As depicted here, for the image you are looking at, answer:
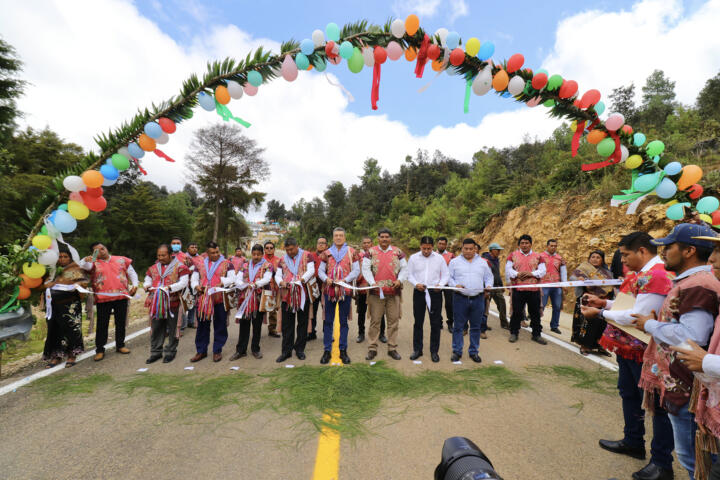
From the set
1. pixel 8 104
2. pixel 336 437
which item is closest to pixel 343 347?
pixel 336 437

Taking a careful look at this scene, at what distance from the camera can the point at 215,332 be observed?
5.29m

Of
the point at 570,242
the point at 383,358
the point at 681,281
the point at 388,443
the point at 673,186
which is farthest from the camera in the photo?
the point at 570,242

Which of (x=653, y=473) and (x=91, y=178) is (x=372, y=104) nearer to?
(x=91, y=178)

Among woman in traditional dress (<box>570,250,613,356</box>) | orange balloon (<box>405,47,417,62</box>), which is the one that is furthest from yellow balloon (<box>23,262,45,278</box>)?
woman in traditional dress (<box>570,250,613,356</box>)

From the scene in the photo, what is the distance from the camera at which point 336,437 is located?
9.54ft

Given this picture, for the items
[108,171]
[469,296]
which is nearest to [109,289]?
[108,171]

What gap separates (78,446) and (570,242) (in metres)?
12.0

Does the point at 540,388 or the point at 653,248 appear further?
the point at 540,388

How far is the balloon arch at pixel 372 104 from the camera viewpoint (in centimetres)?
396

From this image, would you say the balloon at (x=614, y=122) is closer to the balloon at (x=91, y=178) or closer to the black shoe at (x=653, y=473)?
the black shoe at (x=653, y=473)

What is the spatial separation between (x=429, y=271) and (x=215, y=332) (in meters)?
3.72

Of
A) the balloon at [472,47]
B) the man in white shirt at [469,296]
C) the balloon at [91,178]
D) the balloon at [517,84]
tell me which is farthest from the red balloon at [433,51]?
the balloon at [91,178]

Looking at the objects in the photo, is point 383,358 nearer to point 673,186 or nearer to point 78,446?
point 78,446

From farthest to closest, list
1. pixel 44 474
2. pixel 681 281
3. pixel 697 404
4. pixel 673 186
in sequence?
pixel 673 186, pixel 44 474, pixel 681 281, pixel 697 404
